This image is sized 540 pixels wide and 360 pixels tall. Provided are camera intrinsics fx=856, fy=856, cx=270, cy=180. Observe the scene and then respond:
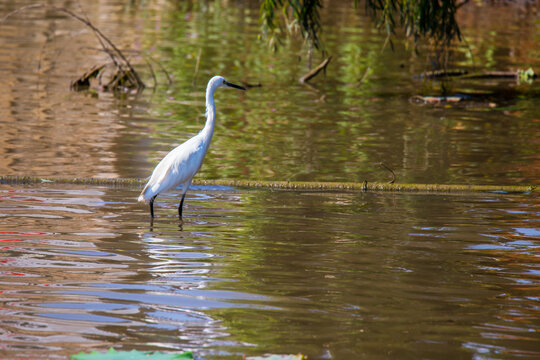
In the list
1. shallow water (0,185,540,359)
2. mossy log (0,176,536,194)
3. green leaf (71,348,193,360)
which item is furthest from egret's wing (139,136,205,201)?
green leaf (71,348,193,360)

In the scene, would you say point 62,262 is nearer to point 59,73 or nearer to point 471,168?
point 471,168

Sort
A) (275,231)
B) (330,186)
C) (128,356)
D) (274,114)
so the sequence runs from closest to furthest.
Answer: (128,356)
(275,231)
(330,186)
(274,114)

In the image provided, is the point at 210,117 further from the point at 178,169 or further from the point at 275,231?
the point at 275,231

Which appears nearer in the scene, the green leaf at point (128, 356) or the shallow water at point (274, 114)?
the green leaf at point (128, 356)

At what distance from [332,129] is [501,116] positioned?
356cm

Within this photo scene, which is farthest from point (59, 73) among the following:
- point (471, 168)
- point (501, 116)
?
point (471, 168)

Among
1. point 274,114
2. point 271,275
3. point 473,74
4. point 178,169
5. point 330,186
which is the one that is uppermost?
point 473,74

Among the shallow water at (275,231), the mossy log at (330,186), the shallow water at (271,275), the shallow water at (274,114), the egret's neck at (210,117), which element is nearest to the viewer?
the shallow water at (271,275)

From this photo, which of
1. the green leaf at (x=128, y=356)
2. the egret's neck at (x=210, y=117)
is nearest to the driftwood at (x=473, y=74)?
the egret's neck at (x=210, y=117)

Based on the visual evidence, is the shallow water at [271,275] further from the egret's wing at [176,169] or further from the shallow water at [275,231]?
the egret's wing at [176,169]

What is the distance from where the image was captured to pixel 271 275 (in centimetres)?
642

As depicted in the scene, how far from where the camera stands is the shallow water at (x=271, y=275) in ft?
16.8

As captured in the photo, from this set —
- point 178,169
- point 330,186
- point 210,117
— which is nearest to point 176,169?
point 178,169

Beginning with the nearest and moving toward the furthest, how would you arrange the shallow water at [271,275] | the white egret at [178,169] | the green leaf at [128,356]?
the green leaf at [128,356]
the shallow water at [271,275]
the white egret at [178,169]
